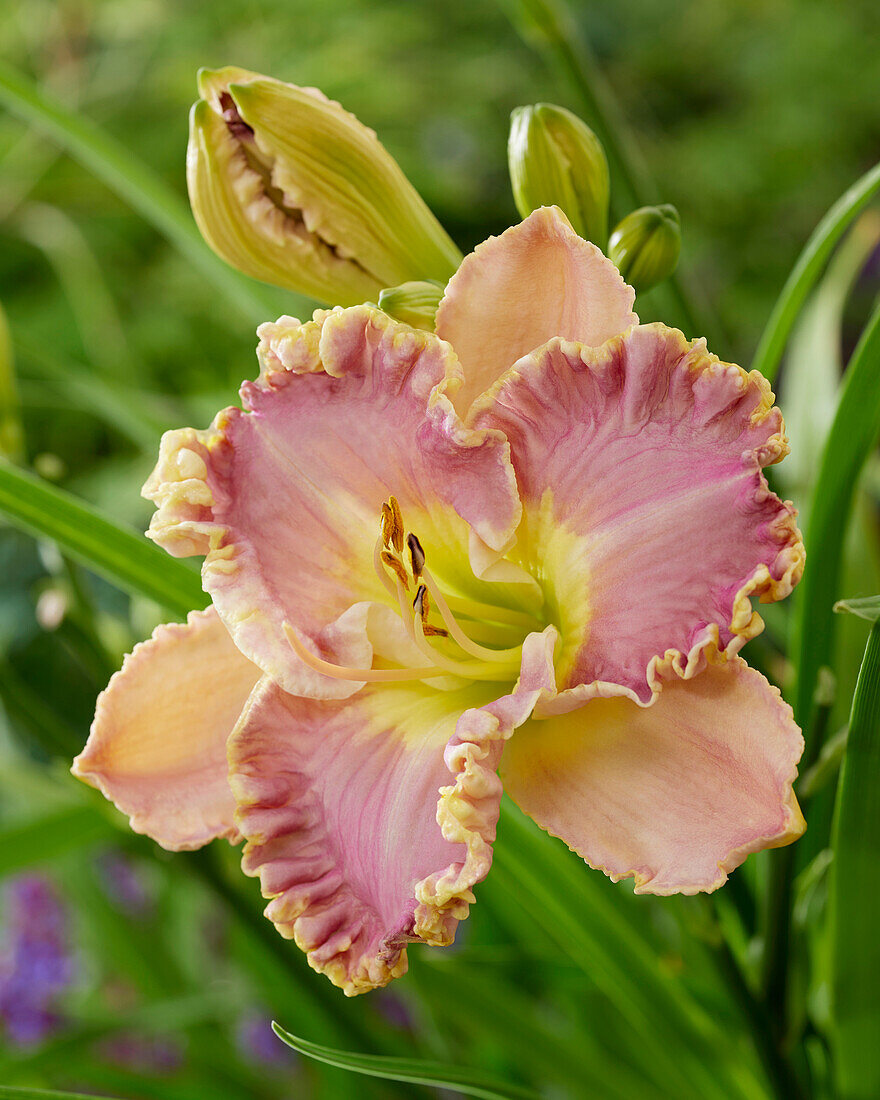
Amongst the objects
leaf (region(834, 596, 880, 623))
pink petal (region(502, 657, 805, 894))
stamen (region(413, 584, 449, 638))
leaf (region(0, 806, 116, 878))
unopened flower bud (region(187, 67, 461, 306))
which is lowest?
leaf (region(0, 806, 116, 878))

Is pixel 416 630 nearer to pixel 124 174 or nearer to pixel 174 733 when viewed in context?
pixel 174 733

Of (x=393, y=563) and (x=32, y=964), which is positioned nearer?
(x=393, y=563)

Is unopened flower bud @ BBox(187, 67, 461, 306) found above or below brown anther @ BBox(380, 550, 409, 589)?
above

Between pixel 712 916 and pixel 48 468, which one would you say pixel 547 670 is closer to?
pixel 712 916

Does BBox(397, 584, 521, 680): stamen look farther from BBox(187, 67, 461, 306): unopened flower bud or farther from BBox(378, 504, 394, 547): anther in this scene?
BBox(187, 67, 461, 306): unopened flower bud

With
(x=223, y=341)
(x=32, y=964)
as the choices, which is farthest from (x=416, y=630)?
(x=223, y=341)

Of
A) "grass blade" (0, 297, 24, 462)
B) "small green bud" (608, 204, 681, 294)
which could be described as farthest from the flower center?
"grass blade" (0, 297, 24, 462)

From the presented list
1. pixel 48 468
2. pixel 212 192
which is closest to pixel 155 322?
pixel 48 468
